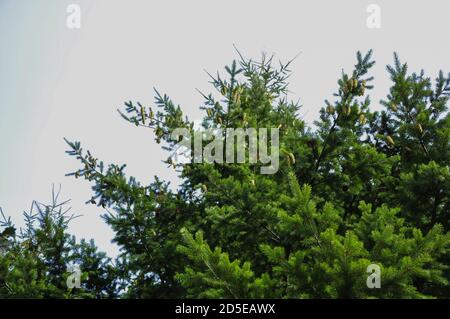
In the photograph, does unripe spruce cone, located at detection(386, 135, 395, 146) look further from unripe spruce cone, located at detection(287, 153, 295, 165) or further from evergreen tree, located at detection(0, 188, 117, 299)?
evergreen tree, located at detection(0, 188, 117, 299)

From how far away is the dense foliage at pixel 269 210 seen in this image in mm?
4906

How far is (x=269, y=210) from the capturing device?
607 cm

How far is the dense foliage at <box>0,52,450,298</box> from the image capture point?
193 inches

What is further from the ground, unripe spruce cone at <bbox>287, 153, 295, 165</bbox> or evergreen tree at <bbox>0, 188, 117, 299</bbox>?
unripe spruce cone at <bbox>287, 153, 295, 165</bbox>

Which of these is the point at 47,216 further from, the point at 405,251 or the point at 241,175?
the point at 405,251

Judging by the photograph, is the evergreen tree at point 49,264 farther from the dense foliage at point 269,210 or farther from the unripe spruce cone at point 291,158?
the unripe spruce cone at point 291,158

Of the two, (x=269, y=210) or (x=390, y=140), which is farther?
(x=390, y=140)

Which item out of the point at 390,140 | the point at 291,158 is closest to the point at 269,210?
the point at 291,158

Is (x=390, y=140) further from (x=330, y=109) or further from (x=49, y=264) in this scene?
(x=49, y=264)

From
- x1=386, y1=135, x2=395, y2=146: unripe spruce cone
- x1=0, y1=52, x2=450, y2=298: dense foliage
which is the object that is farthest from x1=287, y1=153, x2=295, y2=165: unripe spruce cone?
x1=386, y1=135, x2=395, y2=146: unripe spruce cone

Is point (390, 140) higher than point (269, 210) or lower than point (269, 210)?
higher

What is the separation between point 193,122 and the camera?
357 inches
